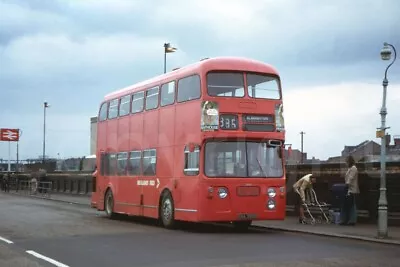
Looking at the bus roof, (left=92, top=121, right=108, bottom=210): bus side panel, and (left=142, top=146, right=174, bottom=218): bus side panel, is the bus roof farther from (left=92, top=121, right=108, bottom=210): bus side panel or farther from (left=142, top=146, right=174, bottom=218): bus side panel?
(left=92, top=121, right=108, bottom=210): bus side panel

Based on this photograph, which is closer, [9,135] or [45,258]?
[45,258]

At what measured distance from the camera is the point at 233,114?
17016mm

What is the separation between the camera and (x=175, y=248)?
1336 centimetres

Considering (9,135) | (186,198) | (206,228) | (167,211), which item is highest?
(9,135)

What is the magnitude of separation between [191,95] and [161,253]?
624 cm

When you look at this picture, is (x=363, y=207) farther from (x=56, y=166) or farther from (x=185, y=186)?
(x=56, y=166)

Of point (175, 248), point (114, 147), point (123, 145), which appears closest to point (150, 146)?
point (123, 145)

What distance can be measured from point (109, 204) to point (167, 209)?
556cm

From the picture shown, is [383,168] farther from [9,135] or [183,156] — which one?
[9,135]

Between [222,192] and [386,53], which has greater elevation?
[386,53]

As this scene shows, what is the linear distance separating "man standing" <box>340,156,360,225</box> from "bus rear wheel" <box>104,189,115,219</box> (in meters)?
8.94

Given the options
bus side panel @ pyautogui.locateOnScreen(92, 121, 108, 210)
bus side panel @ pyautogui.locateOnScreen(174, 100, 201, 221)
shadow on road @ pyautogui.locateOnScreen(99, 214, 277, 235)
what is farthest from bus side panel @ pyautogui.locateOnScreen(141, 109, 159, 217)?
bus side panel @ pyautogui.locateOnScreen(92, 121, 108, 210)

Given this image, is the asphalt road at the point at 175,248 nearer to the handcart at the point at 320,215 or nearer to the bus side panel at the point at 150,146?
the bus side panel at the point at 150,146

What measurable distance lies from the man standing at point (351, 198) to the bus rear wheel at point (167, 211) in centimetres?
523
